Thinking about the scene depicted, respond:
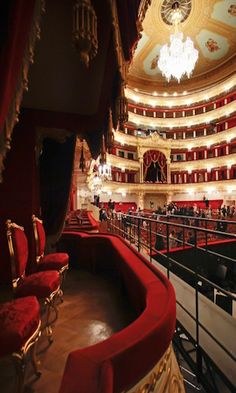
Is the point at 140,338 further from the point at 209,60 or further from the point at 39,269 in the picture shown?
the point at 209,60

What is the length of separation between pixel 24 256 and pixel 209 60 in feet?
80.5

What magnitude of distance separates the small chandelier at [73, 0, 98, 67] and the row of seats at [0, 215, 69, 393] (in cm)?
141

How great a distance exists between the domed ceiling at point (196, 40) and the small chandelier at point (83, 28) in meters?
18.4

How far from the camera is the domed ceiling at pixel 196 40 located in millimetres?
15047

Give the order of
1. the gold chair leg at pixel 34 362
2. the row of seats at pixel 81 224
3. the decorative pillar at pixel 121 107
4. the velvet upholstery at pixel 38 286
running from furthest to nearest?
the row of seats at pixel 81 224
the decorative pillar at pixel 121 107
the velvet upholstery at pixel 38 286
the gold chair leg at pixel 34 362

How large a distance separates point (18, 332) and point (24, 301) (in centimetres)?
29

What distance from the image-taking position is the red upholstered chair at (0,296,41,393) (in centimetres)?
112

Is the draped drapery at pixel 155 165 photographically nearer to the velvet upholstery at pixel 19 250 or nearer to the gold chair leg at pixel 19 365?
the velvet upholstery at pixel 19 250

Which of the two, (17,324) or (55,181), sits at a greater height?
(55,181)

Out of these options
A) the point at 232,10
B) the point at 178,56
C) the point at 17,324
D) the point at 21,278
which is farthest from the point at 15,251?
the point at 232,10

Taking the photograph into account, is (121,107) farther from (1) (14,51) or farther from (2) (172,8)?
(2) (172,8)

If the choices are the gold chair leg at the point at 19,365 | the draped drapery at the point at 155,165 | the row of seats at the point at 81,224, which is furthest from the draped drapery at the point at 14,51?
the draped drapery at the point at 155,165

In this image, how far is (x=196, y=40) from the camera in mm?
18188

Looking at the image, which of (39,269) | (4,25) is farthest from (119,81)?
(39,269)
